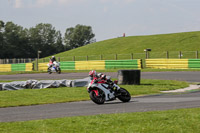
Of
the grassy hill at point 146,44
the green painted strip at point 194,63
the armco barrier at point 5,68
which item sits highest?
the grassy hill at point 146,44

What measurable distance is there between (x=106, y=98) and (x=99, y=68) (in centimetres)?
2670

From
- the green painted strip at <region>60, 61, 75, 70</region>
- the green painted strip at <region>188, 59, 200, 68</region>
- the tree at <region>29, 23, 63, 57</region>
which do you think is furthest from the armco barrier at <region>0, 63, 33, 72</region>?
the tree at <region>29, 23, 63, 57</region>

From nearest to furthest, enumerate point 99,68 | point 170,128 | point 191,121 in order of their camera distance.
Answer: point 170,128, point 191,121, point 99,68

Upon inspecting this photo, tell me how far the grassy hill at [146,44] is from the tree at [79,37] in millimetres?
83943

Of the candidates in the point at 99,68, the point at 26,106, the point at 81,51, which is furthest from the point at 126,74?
the point at 81,51

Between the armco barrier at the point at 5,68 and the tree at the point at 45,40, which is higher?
the tree at the point at 45,40

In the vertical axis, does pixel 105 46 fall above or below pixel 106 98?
above

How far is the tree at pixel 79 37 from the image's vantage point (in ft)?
551

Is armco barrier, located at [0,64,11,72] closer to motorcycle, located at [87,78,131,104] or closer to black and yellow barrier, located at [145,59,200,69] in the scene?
black and yellow barrier, located at [145,59,200,69]

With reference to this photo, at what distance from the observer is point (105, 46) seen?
79312 millimetres

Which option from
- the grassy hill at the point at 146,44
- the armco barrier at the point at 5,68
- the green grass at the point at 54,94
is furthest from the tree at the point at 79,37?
the green grass at the point at 54,94

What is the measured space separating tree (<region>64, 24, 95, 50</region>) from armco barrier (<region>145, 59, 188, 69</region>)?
5034 inches

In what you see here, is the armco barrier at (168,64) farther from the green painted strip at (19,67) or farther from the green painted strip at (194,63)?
the green painted strip at (19,67)

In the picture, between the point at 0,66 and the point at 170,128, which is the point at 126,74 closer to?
the point at 170,128
